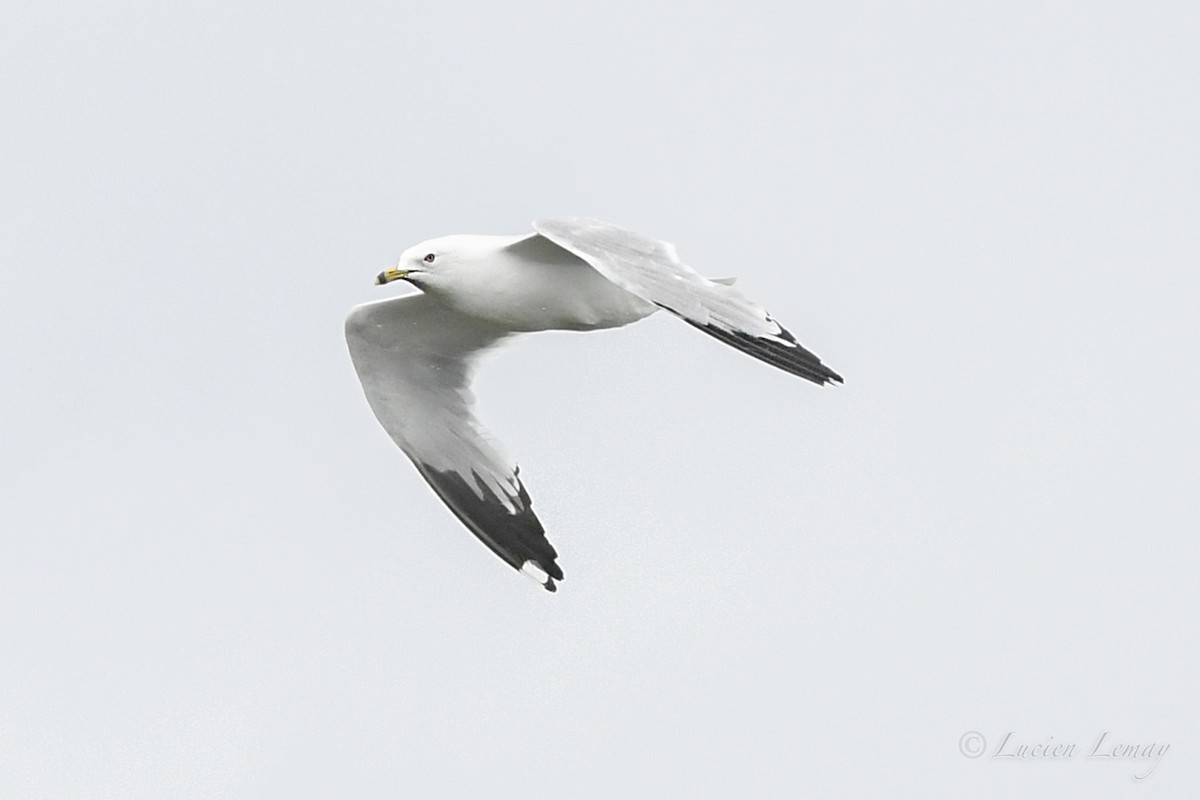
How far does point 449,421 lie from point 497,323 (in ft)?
4.32

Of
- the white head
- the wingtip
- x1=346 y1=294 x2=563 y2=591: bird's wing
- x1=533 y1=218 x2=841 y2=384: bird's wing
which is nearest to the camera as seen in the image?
x1=533 y1=218 x2=841 y2=384: bird's wing

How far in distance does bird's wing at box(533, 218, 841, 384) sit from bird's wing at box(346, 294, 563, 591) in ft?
6.77

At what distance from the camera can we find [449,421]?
42.8 ft

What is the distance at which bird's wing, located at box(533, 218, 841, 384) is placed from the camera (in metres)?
10.0

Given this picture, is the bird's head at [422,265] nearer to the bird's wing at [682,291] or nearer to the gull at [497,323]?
the gull at [497,323]

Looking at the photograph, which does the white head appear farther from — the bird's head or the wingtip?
the wingtip

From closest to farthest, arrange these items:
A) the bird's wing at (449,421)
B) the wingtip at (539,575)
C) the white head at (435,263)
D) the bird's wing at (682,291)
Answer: the bird's wing at (682,291)
the white head at (435,263)
the bird's wing at (449,421)
the wingtip at (539,575)

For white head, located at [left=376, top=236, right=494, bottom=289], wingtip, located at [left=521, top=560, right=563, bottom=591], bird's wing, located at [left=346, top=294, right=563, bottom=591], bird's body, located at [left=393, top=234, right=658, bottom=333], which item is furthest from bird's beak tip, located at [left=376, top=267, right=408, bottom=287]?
wingtip, located at [left=521, top=560, right=563, bottom=591]

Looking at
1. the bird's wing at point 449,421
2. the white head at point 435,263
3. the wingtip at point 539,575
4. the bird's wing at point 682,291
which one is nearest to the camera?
the bird's wing at point 682,291

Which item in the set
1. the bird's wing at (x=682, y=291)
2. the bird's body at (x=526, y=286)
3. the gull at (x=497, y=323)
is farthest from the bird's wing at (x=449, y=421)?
the bird's wing at (x=682, y=291)

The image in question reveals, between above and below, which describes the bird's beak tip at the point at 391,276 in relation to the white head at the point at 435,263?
below

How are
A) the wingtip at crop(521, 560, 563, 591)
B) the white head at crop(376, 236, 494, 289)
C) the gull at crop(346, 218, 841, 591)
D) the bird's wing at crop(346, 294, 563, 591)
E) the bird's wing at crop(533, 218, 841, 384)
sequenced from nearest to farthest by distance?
the bird's wing at crop(533, 218, 841, 384)
the gull at crop(346, 218, 841, 591)
the white head at crop(376, 236, 494, 289)
the bird's wing at crop(346, 294, 563, 591)
the wingtip at crop(521, 560, 563, 591)

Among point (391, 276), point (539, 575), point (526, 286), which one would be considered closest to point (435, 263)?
point (391, 276)

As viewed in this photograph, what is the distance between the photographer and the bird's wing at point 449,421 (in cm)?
1278
